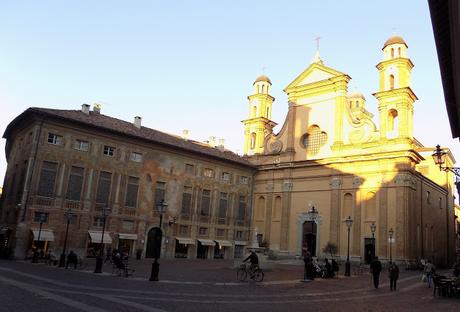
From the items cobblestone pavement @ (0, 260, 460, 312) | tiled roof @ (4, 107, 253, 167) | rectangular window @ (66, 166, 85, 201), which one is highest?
tiled roof @ (4, 107, 253, 167)

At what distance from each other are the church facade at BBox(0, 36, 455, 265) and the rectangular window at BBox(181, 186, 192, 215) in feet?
0.34

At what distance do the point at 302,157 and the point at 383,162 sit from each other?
10.2m

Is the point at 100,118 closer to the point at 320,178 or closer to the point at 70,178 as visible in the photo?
the point at 70,178

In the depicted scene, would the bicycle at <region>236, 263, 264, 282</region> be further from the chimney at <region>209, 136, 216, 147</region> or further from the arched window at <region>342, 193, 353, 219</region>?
the chimney at <region>209, 136, 216, 147</region>

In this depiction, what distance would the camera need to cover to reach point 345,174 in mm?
44062

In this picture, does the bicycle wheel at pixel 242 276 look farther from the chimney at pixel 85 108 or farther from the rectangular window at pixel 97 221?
the chimney at pixel 85 108

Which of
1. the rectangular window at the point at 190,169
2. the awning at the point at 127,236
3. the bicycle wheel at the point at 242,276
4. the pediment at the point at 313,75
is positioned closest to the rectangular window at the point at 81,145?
the awning at the point at 127,236

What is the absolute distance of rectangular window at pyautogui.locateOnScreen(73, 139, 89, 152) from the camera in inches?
1399

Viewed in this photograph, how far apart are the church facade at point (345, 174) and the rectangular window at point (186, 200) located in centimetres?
1112

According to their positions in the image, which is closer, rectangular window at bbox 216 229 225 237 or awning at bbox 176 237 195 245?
awning at bbox 176 237 195 245

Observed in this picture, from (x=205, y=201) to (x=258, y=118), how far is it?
49.8 ft

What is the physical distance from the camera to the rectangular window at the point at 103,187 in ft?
120

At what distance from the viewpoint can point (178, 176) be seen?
4247 cm

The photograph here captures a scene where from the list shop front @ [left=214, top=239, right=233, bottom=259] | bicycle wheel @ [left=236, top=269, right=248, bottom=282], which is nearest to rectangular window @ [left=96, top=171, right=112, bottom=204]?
shop front @ [left=214, top=239, right=233, bottom=259]
